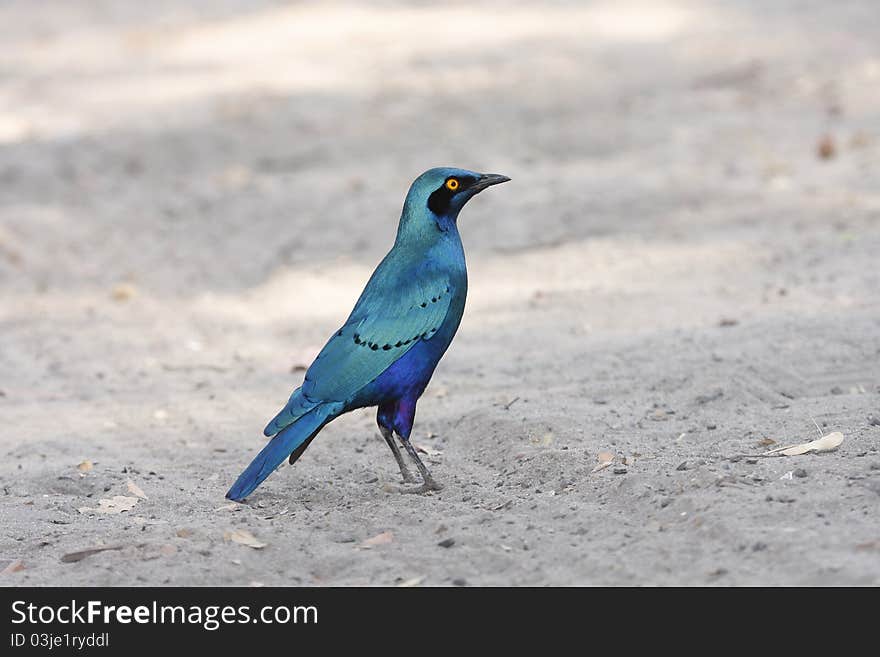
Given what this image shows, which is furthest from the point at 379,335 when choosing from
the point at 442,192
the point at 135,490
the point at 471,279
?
the point at 471,279

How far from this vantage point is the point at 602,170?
32.4 ft

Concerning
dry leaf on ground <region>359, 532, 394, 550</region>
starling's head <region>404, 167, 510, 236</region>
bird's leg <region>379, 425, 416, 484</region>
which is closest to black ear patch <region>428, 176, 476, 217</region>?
starling's head <region>404, 167, 510, 236</region>

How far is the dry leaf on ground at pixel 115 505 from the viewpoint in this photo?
15.7ft

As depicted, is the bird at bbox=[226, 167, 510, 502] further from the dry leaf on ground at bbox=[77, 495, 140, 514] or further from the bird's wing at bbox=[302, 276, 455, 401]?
the dry leaf on ground at bbox=[77, 495, 140, 514]

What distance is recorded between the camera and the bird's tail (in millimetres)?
4543

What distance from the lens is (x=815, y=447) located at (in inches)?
180

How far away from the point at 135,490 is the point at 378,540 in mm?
1200

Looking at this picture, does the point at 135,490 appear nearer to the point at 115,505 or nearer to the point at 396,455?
the point at 115,505

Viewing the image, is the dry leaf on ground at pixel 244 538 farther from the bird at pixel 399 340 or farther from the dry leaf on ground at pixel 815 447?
the dry leaf on ground at pixel 815 447

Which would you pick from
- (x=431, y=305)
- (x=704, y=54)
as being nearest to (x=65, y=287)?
(x=431, y=305)

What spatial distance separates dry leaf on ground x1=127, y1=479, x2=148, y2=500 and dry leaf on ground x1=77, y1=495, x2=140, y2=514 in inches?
1.3

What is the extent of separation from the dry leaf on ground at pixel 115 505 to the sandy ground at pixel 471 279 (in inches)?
3.0

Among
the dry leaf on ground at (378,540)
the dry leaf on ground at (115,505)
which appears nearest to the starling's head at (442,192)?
the dry leaf on ground at (378,540)
